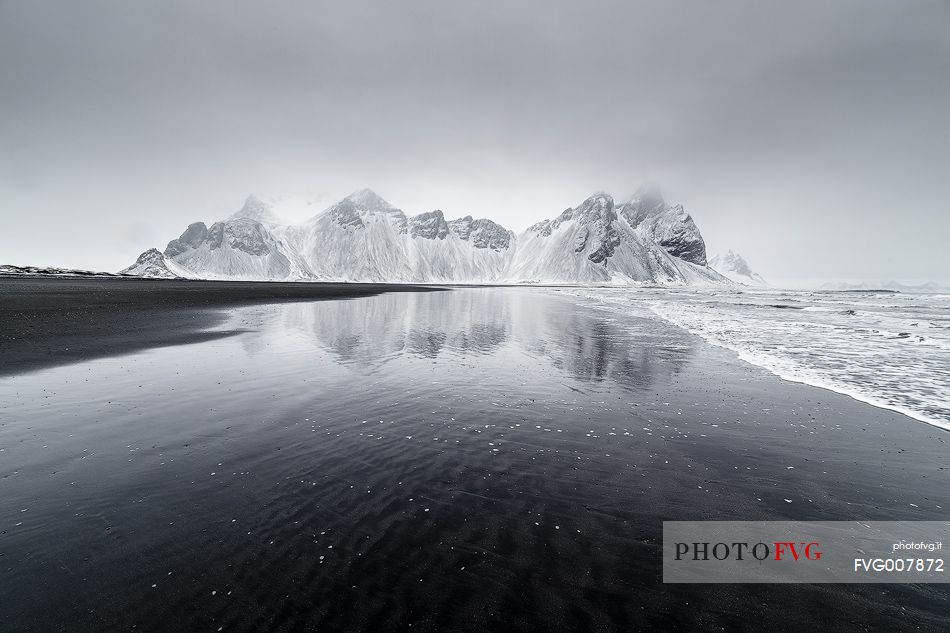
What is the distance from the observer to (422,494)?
756 cm

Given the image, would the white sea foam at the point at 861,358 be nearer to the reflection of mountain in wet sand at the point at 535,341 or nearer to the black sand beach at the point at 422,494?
the black sand beach at the point at 422,494

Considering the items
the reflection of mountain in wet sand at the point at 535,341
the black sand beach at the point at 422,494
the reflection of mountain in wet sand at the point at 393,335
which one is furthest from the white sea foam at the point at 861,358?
the reflection of mountain in wet sand at the point at 393,335

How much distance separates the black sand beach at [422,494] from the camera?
16.0 feet

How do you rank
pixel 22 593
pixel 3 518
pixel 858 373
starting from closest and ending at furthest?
pixel 22 593 < pixel 3 518 < pixel 858 373

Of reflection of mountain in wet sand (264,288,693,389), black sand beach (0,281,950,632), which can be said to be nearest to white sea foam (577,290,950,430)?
black sand beach (0,281,950,632)

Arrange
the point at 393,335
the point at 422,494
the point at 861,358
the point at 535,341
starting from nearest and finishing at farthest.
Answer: the point at 422,494
the point at 861,358
the point at 535,341
the point at 393,335

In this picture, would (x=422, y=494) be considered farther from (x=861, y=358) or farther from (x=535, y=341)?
(x=861, y=358)

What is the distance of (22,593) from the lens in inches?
197

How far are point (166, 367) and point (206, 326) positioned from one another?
1594cm

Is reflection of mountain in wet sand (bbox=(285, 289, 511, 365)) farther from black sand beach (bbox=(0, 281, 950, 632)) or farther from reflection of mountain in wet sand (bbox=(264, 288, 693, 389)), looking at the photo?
black sand beach (bbox=(0, 281, 950, 632))

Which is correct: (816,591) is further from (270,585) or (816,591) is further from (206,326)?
(206,326)

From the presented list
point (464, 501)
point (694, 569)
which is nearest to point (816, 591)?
point (694, 569)

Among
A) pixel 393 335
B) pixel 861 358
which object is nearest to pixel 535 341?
pixel 393 335

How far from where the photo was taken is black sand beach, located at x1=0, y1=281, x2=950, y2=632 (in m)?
4.88
